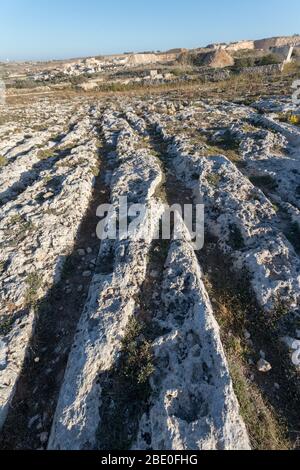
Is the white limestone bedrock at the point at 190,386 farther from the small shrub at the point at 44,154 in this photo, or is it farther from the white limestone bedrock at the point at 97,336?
the small shrub at the point at 44,154

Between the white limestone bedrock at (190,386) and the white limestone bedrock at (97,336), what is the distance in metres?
0.98

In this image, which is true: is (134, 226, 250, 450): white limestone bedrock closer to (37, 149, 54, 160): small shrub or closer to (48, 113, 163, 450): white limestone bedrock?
(48, 113, 163, 450): white limestone bedrock

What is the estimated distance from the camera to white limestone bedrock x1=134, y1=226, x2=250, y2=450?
5.59m

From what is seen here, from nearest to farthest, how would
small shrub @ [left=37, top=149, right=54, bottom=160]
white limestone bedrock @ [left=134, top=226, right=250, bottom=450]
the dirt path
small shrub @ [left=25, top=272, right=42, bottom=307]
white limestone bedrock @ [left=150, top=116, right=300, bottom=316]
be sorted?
white limestone bedrock @ [left=134, top=226, right=250, bottom=450], the dirt path, white limestone bedrock @ [left=150, top=116, right=300, bottom=316], small shrub @ [left=25, top=272, right=42, bottom=307], small shrub @ [left=37, top=149, right=54, bottom=160]

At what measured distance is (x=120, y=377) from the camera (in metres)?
6.73

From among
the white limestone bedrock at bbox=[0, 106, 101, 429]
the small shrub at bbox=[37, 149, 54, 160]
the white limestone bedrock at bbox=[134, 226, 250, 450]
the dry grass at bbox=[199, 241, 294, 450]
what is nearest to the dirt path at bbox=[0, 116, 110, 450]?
the white limestone bedrock at bbox=[0, 106, 101, 429]

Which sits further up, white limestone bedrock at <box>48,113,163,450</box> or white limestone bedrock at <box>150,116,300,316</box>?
white limestone bedrock at <box>150,116,300,316</box>

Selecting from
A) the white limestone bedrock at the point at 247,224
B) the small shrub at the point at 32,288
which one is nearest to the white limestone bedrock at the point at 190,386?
the white limestone bedrock at the point at 247,224

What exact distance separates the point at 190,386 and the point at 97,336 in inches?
96.0

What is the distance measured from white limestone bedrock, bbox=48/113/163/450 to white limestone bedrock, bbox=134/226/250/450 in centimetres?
98

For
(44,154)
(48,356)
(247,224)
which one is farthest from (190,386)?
(44,154)

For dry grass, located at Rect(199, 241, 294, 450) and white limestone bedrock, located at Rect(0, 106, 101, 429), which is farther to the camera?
white limestone bedrock, located at Rect(0, 106, 101, 429)

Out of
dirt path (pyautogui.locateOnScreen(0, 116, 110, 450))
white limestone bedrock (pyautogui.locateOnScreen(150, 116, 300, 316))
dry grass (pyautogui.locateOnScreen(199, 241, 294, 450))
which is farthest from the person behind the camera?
white limestone bedrock (pyautogui.locateOnScreen(150, 116, 300, 316))

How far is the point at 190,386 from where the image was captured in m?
6.40
